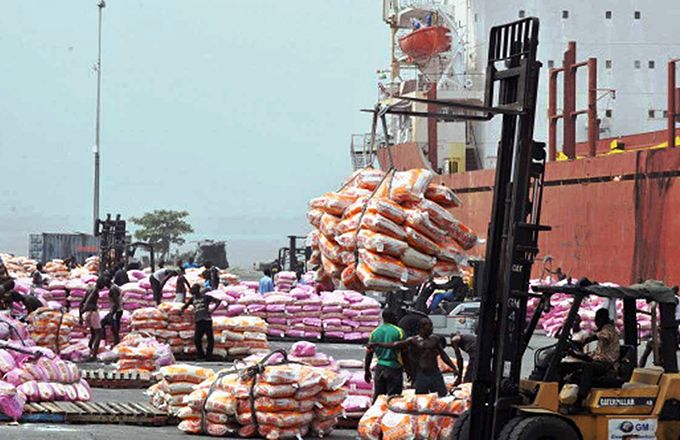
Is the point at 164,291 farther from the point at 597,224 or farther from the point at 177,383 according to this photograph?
the point at 597,224

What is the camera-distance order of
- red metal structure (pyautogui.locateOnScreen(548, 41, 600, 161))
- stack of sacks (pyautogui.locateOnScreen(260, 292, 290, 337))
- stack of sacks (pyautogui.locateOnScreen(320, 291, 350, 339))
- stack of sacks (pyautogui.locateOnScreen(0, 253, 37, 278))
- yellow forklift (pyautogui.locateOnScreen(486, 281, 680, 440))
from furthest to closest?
stack of sacks (pyautogui.locateOnScreen(0, 253, 37, 278))
red metal structure (pyautogui.locateOnScreen(548, 41, 600, 161))
stack of sacks (pyautogui.locateOnScreen(260, 292, 290, 337))
stack of sacks (pyautogui.locateOnScreen(320, 291, 350, 339))
yellow forklift (pyautogui.locateOnScreen(486, 281, 680, 440))

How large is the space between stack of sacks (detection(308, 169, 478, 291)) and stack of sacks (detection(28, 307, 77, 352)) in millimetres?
9741

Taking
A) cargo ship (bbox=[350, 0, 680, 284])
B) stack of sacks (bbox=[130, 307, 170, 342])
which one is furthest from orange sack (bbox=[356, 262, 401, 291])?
cargo ship (bbox=[350, 0, 680, 284])

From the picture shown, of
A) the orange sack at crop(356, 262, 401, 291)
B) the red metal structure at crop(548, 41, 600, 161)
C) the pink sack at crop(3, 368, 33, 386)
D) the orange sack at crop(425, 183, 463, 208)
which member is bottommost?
the pink sack at crop(3, 368, 33, 386)

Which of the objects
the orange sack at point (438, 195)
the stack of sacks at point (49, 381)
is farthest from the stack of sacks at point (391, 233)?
the stack of sacks at point (49, 381)

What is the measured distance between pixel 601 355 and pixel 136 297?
52.5 ft

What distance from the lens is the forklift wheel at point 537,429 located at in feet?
32.2

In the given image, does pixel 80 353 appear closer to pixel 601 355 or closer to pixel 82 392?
pixel 82 392

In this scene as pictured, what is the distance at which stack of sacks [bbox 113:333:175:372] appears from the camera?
61.3 ft

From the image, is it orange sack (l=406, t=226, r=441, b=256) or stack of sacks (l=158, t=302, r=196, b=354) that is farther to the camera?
stack of sacks (l=158, t=302, r=196, b=354)

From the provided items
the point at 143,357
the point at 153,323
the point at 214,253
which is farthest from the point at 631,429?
the point at 214,253

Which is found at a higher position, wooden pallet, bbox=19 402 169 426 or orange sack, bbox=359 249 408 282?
orange sack, bbox=359 249 408 282

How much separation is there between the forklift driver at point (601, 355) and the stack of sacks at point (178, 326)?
458 inches

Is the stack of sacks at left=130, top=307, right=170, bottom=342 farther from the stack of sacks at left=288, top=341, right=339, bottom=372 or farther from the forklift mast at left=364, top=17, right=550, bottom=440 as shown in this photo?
the forklift mast at left=364, top=17, right=550, bottom=440
